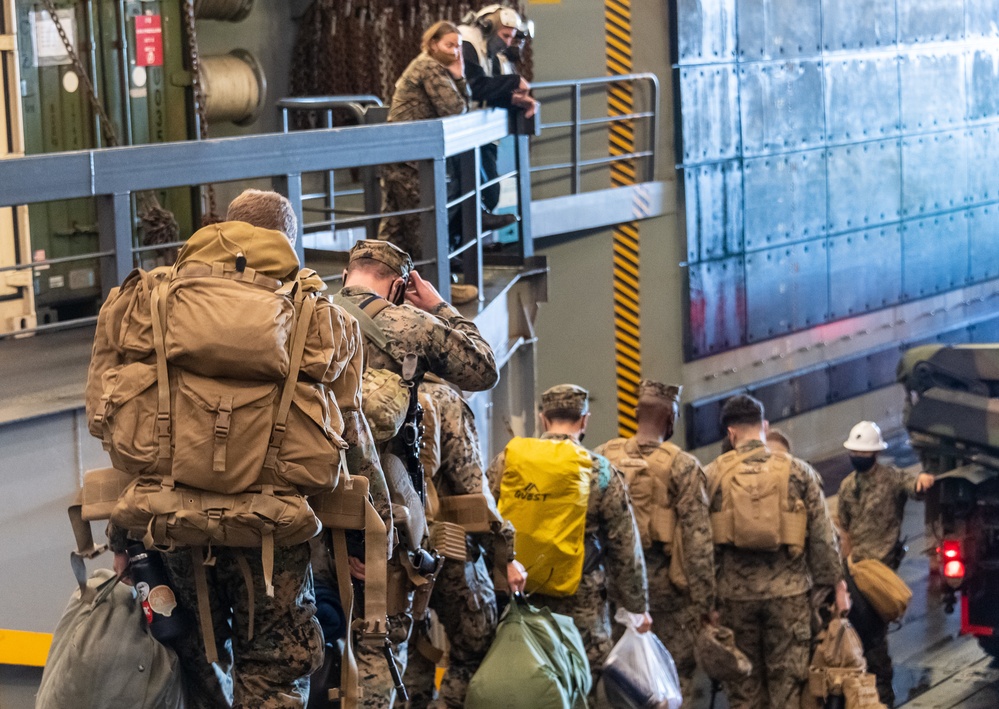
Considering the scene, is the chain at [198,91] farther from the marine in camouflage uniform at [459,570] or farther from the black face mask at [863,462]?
the black face mask at [863,462]

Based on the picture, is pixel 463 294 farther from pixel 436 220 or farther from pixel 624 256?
pixel 624 256

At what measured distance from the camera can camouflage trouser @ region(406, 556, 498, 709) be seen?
5121 millimetres

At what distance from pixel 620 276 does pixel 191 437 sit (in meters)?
8.35

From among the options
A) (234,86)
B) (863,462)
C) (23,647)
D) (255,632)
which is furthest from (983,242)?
(255,632)

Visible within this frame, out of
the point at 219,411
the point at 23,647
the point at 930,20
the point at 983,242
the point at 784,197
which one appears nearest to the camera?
the point at 219,411

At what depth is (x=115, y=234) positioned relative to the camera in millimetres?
5270

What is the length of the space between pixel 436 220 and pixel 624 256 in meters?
4.93

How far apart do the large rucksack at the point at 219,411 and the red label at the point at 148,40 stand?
5.39m

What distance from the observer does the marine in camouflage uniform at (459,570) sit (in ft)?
16.6

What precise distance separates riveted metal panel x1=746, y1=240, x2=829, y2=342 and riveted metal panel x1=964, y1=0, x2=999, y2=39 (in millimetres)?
3684

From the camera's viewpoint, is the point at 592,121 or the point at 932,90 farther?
the point at 932,90

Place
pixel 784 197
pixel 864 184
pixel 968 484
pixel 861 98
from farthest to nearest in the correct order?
pixel 864 184, pixel 861 98, pixel 784 197, pixel 968 484

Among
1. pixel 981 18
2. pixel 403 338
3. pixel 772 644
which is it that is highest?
pixel 981 18

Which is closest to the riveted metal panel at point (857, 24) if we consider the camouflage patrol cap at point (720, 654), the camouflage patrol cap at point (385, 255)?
the camouflage patrol cap at point (720, 654)
